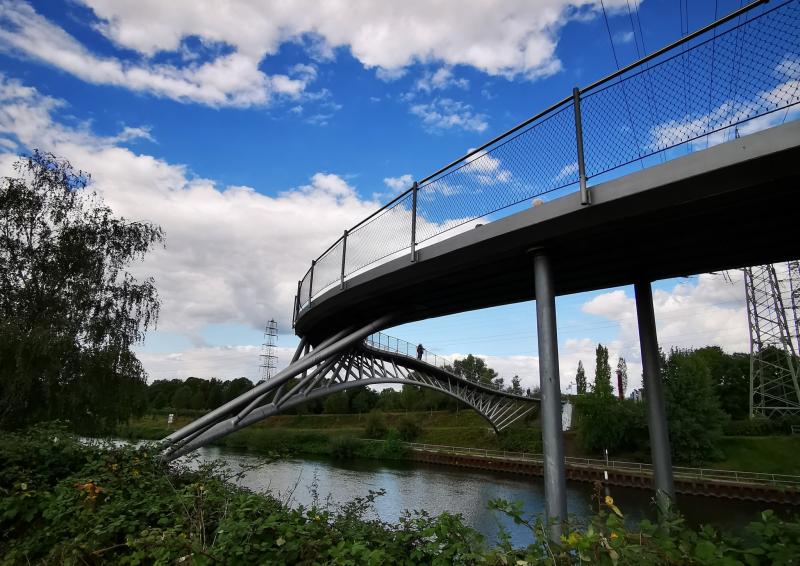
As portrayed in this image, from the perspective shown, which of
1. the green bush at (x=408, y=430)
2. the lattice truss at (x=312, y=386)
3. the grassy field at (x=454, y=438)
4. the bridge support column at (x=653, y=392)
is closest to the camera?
the bridge support column at (x=653, y=392)

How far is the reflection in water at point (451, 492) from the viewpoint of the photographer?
19.1 m

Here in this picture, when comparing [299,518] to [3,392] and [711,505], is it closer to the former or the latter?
[3,392]

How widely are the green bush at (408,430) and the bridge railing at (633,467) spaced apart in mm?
2425

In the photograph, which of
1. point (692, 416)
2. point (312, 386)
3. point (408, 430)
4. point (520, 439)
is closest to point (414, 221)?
point (312, 386)

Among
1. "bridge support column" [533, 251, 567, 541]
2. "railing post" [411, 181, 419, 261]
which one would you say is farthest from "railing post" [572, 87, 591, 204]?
"railing post" [411, 181, 419, 261]

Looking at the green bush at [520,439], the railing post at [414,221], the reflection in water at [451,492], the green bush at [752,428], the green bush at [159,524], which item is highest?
the railing post at [414,221]

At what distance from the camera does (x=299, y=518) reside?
12.0ft

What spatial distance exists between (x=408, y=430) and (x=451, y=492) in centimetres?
2258

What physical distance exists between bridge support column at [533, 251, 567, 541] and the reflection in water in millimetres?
7967

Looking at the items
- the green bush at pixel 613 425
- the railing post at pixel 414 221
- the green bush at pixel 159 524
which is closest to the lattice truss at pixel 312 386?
the green bush at pixel 159 524

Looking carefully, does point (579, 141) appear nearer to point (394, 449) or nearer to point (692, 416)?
point (692, 416)

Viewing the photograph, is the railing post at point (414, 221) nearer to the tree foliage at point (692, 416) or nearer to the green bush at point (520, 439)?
the tree foliage at point (692, 416)

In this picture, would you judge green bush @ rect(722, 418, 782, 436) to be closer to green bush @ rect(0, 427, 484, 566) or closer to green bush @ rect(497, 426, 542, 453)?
green bush @ rect(497, 426, 542, 453)

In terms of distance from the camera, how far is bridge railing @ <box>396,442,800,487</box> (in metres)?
24.3
